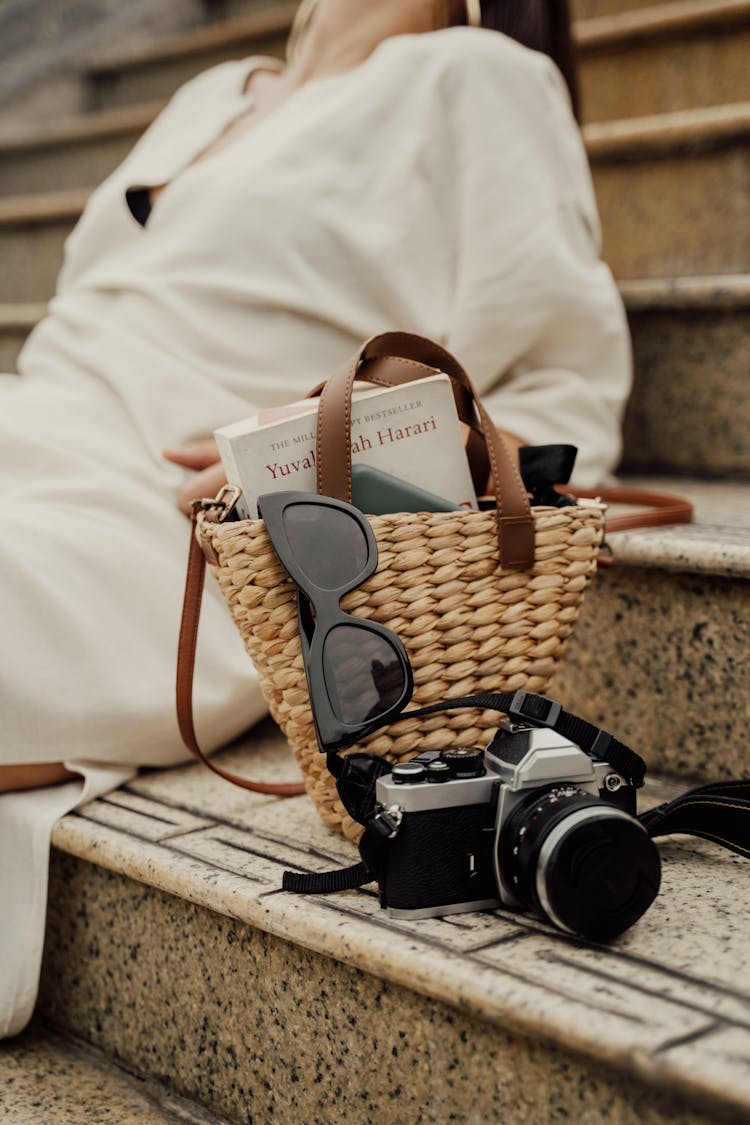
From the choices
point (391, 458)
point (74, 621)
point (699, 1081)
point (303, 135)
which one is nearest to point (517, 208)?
point (303, 135)

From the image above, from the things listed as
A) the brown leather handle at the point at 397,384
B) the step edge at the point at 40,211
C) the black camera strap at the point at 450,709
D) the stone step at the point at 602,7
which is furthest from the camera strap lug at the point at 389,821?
the stone step at the point at 602,7

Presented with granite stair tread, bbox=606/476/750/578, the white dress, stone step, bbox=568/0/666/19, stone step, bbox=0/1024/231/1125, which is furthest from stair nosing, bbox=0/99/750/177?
stone step, bbox=0/1024/231/1125

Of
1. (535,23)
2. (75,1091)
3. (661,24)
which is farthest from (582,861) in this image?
(661,24)

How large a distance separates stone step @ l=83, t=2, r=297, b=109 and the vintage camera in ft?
6.53

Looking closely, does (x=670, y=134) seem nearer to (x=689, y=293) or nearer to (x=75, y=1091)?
(x=689, y=293)

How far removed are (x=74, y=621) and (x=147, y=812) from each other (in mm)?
172

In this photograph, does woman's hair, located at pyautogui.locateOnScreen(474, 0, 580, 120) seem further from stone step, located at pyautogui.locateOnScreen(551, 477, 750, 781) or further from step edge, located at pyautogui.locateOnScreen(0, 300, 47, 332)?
step edge, located at pyautogui.locateOnScreen(0, 300, 47, 332)

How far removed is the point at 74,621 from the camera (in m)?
1.00

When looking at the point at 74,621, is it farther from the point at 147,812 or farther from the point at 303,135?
the point at 303,135

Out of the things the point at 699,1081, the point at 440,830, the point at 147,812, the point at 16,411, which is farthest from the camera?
the point at 16,411

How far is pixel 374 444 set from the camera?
2.71ft

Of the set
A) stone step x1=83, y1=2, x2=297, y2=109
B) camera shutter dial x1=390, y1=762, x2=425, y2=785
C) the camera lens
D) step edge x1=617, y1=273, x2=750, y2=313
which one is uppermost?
stone step x1=83, y1=2, x2=297, y2=109

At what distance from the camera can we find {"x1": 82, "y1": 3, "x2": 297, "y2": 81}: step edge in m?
2.36

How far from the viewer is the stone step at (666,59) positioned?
1.74m
